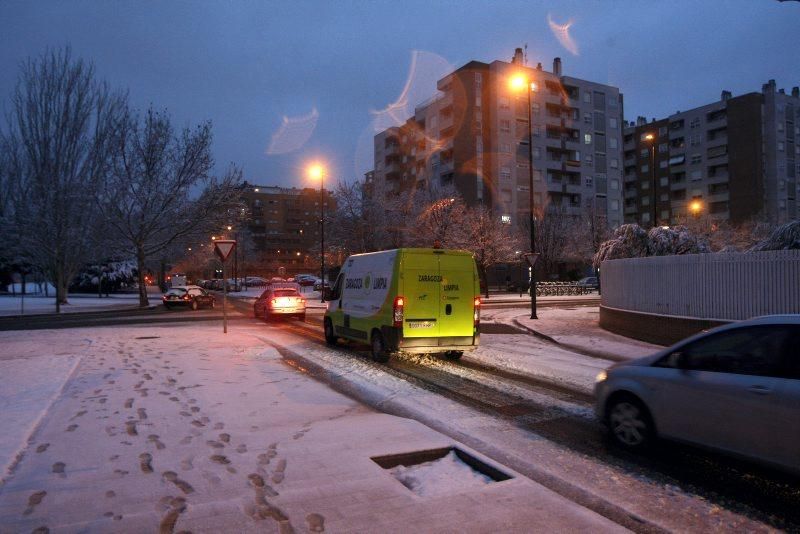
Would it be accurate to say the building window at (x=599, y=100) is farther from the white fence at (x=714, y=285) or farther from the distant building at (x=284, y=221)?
the distant building at (x=284, y=221)

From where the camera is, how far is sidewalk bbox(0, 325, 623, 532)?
4027 millimetres

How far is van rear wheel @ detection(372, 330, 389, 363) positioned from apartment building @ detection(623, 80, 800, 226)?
66.6 meters

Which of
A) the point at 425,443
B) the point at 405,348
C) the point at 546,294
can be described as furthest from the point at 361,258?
the point at 546,294

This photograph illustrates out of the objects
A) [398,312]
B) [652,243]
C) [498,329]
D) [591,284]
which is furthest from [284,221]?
[398,312]

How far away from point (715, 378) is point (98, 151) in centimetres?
4097

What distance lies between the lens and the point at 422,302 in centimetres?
1110

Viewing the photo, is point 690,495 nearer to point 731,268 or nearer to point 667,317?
point 731,268

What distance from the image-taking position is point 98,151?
124 feet

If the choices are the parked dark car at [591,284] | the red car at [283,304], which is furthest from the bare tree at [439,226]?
the red car at [283,304]

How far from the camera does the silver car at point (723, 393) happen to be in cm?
458

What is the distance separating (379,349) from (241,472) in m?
6.71

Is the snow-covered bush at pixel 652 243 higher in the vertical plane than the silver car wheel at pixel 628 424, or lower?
higher

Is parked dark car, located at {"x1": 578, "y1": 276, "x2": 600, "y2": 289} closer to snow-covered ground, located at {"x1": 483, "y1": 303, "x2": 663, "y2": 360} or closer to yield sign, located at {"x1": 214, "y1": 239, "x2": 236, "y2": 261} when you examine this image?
snow-covered ground, located at {"x1": 483, "y1": 303, "x2": 663, "y2": 360}

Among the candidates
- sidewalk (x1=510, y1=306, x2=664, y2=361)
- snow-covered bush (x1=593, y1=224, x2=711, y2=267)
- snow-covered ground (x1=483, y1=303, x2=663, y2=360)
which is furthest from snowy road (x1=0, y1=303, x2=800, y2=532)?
snow-covered bush (x1=593, y1=224, x2=711, y2=267)
